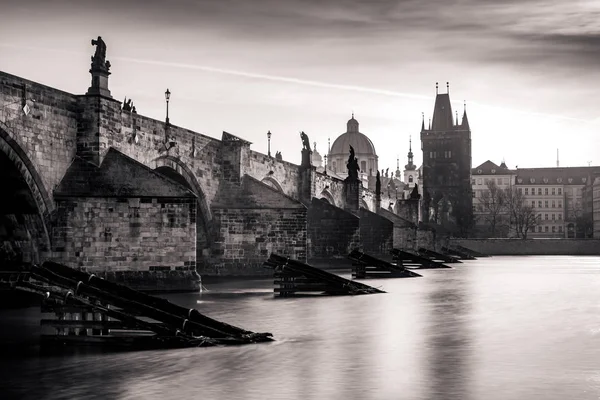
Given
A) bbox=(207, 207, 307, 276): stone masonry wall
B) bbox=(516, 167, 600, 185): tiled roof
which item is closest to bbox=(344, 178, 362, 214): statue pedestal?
bbox=(207, 207, 307, 276): stone masonry wall

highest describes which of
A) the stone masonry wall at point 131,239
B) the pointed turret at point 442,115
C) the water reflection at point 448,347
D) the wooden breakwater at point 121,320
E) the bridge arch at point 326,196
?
the pointed turret at point 442,115

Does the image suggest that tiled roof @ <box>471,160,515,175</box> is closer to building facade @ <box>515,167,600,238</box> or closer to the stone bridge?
building facade @ <box>515,167,600,238</box>

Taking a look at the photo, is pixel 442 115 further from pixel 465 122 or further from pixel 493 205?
pixel 493 205

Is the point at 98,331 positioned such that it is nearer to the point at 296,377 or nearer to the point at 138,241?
Answer: the point at 296,377

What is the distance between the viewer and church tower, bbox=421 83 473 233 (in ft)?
432

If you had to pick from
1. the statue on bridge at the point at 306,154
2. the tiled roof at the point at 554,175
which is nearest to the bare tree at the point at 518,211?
the tiled roof at the point at 554,175

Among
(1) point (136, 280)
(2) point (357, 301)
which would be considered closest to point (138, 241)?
(1) point (136, 280)

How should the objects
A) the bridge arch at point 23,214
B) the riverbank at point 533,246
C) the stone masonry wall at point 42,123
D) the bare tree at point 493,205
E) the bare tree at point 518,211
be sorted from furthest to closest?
the bare tree at point 493,205
the bare tree at point 518,211
the riverbank at point 533,246
the bridge arch at point 23,214
the stone masonry wall at point 42,123

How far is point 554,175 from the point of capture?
16238cm

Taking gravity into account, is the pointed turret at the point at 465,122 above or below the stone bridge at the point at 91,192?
above

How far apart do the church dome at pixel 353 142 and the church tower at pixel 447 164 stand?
82.0 feet

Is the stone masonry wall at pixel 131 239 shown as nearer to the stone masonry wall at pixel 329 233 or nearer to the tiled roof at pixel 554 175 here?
the stone masonry wall at pixel 329 233

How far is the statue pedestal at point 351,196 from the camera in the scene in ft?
198

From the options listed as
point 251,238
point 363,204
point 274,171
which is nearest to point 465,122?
point 363,204
